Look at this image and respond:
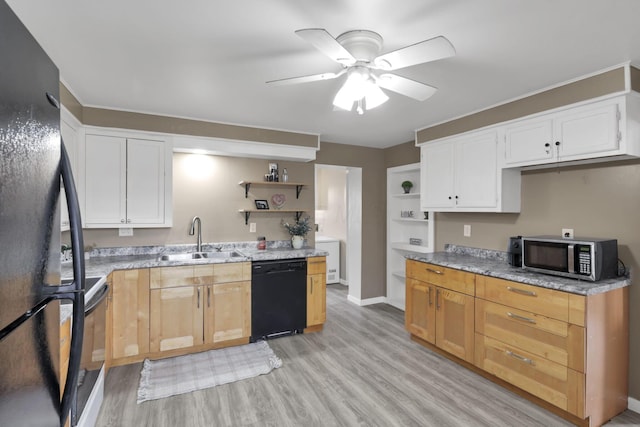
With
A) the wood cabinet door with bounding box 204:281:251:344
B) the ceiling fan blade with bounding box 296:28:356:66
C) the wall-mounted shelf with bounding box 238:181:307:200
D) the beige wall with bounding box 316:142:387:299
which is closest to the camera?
the ceiling fan blade with bounding box 296:28:356:66

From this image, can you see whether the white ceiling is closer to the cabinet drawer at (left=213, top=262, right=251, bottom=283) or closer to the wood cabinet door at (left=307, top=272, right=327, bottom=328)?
the cabinet drawer at (left=213, top=262, right=251, bottom=283)

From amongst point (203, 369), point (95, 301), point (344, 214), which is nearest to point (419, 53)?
point (95, 301)

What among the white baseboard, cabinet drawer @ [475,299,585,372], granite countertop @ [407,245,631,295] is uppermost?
granite countertop @ [407,245,631,295]

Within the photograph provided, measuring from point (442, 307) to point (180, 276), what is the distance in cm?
248

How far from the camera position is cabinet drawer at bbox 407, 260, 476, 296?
2.85 m

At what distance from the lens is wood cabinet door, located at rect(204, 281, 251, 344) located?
3.19m

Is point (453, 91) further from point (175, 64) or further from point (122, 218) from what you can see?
point (122, 218)

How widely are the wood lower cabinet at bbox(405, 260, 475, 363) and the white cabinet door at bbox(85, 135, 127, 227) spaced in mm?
→ 3001

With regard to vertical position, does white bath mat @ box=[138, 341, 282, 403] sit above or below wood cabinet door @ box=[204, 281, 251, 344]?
below

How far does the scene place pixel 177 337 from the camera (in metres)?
3.07

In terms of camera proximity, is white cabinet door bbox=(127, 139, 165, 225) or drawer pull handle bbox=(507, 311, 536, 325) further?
white cabinet door bbox=(127, 139, 165, 225)

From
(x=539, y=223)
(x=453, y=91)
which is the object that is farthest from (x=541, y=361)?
(x=453, y=91)

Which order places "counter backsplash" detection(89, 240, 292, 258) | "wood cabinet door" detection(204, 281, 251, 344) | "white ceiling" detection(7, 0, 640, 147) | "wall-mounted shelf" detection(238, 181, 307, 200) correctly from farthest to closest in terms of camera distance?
"wall-mounted shelf" detection(238, 181, 307, 200)
"counter backsplash" detection(89, 240, 292, 258)
"wood cabinet door" detection(204, 281, 251, 344)
"white ceiling" detection(7, 0, 640, 147)

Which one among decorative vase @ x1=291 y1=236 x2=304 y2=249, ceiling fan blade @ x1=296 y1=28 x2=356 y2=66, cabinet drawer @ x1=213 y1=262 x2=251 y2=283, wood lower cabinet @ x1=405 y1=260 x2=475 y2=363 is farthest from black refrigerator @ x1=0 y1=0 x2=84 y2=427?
decorative vase @ x1=291 y1=236 x2=304 y2=249
